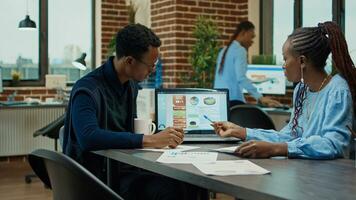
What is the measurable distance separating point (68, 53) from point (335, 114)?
17.8ft

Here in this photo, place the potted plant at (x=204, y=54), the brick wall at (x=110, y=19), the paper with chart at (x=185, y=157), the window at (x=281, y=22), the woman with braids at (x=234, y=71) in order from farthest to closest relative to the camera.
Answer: the brick wall at (x=110, y=19), the window at (x=281, y=22), the potted plant at (x=204, y=54), the woman with braids at (x=234, y=71), the paper with chart at (x=185, y=157)

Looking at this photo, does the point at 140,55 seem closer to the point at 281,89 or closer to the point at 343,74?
the point at 343,74

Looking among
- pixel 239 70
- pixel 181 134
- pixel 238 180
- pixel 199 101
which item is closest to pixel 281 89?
pixel 239 70

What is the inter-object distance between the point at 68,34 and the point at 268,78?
107 inches

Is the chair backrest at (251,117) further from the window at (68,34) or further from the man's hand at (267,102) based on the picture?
the window at (68,34)

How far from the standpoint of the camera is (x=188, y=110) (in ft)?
8.80

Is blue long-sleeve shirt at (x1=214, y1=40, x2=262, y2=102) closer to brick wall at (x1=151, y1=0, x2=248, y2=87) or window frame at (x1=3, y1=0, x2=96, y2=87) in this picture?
brick wall at (x1=151, y1=0, x2=248, y2=87)


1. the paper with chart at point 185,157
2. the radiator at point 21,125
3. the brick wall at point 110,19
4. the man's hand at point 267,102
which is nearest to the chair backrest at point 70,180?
the paper with chart at point 185,157

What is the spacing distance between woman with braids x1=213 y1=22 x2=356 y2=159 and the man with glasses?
45cm

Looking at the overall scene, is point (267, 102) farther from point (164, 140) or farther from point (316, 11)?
point (164, 140)

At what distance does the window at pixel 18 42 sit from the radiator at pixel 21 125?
0.60 metres

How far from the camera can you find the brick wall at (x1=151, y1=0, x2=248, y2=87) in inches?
237

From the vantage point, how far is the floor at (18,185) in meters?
4.60

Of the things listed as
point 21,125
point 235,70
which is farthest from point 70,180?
point 21,125
